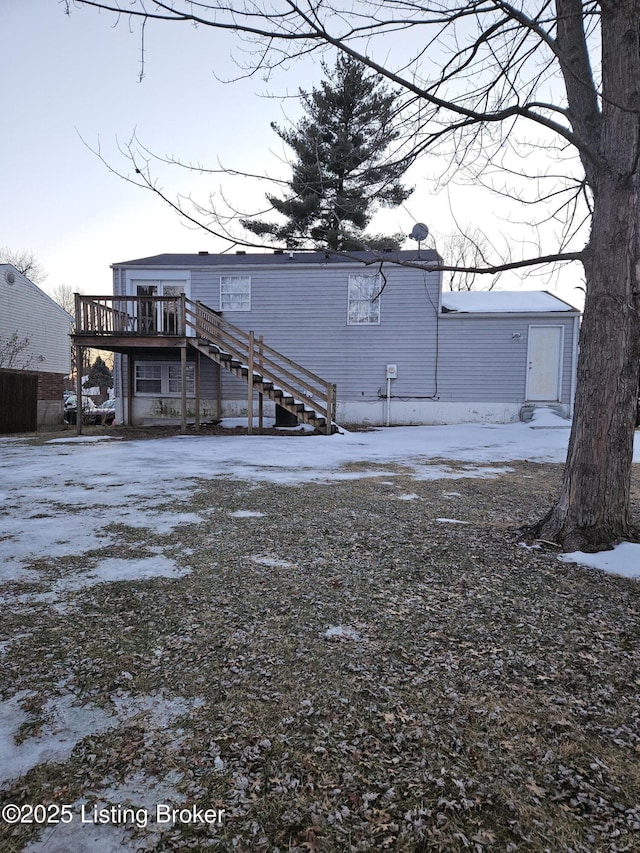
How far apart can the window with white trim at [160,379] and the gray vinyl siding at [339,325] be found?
111 cm

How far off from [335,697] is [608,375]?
2.80m

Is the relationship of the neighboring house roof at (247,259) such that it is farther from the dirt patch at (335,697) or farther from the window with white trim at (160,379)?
the dirt patch at (335,697)

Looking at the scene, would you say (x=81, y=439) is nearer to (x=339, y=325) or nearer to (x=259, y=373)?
(x=259, y=373)

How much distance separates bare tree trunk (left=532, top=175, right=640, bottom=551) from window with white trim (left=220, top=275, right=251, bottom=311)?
40.1 ft

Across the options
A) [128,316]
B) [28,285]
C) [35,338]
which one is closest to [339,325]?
[128,316]

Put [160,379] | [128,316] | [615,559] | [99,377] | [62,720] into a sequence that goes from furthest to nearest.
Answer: [99,377] < [160,379] < [128,316] < [615,559] < [62,720]

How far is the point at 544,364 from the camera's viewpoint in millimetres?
13859

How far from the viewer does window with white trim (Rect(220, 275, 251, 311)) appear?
579 inches

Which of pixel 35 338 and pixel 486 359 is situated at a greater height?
pixel 35 338

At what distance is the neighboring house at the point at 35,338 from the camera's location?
1967cm

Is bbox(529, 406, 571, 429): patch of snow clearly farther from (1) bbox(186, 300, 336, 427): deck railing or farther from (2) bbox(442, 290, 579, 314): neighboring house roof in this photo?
(1) bbox(186, 300, 336, 427): deck railing

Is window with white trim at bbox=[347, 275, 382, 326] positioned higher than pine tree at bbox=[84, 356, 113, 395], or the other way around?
window with white trim at bbox=[347, 275, 382, 326]

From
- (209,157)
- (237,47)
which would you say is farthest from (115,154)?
(237,47)

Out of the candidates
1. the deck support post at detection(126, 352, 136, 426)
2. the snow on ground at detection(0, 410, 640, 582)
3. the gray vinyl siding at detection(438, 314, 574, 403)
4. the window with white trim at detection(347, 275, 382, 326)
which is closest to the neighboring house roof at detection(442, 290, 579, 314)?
the gray vinyl siding at detection(438, 314, 574, 403)
